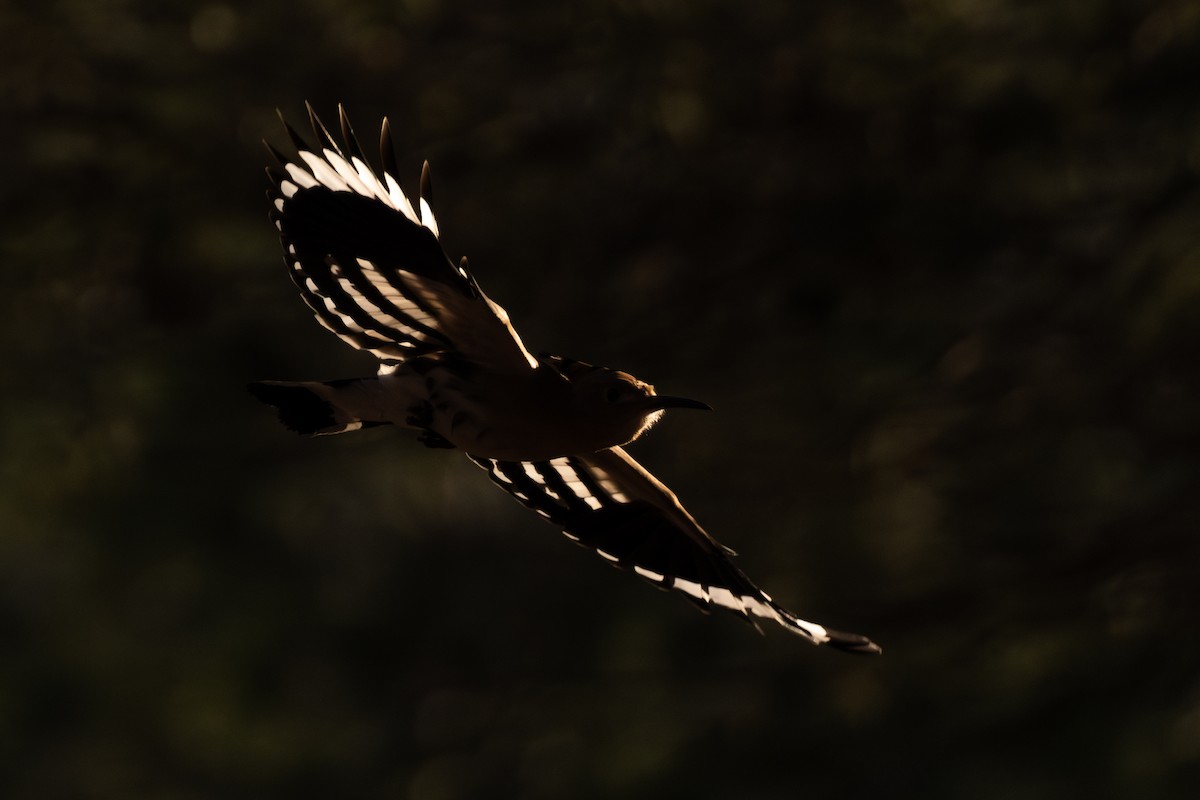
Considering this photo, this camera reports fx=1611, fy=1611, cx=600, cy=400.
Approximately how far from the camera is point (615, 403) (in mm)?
2516

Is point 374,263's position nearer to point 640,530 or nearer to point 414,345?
point 414,345

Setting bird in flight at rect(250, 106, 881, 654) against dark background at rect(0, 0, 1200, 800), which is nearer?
bird in flight at rect(250, 106, 881, 654)

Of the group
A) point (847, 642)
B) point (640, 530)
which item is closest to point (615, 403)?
point (640, 530)

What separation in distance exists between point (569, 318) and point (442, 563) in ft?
4.61

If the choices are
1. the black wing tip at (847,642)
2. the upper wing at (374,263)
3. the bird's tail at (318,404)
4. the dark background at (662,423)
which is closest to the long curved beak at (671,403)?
the upper wing at (374,263)

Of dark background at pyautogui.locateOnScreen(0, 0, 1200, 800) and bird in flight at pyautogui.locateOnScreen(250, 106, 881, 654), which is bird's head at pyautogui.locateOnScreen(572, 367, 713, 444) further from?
dark background at pyautogui.locateOnScreen(0, 0, 1200, 800)

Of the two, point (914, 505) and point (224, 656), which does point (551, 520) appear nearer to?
point (914, 505)

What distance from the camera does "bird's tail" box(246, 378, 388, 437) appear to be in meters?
2.55

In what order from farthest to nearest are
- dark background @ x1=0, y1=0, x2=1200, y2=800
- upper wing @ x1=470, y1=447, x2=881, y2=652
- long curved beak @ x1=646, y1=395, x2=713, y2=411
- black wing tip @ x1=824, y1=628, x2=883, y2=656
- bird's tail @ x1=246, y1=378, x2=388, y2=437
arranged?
dark background @ x1=0, y1=0, x2=1200, y2=800 → upper wing @ x1=470, y1=447, x2=881, y2=652 → black wing tip @ x1=824, y1=628, x2=883, y2=656 → bird's tail @ x1=246, y1=378, x2=388, y2=437 → long curved beak @ x1=646, y1=395, x2=713, y2=411

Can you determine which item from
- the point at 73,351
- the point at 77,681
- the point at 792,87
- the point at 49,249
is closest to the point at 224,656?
the point at 77,681

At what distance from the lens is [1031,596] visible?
732 centimetres

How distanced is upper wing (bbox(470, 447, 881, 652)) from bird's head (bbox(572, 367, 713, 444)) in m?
0.55

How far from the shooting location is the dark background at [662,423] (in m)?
7.32

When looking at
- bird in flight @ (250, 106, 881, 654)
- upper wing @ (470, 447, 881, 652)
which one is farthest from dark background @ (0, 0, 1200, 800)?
bird in flight @ (250, 106, 881, 654)
